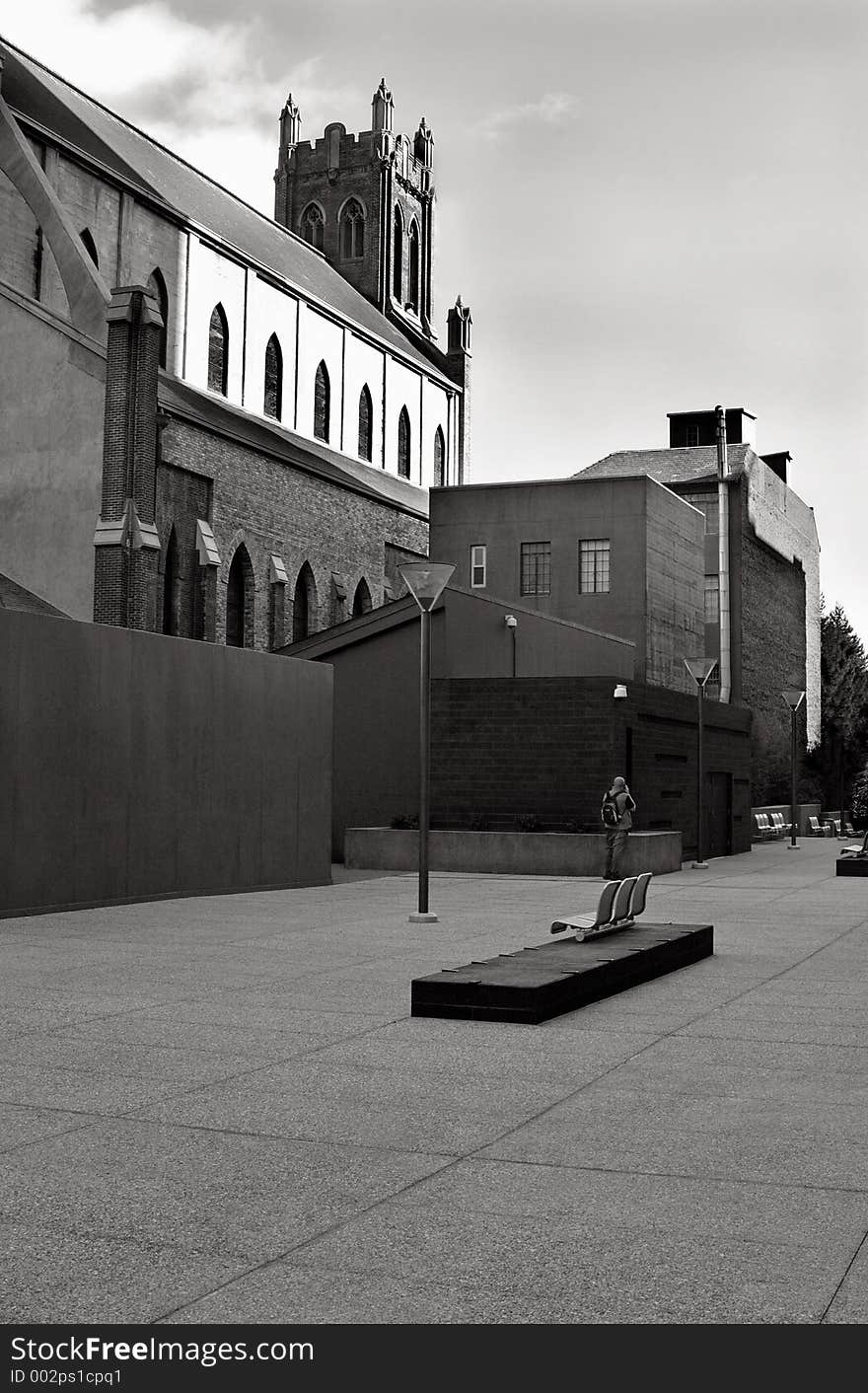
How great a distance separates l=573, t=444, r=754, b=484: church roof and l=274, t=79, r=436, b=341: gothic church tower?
13.9 metres

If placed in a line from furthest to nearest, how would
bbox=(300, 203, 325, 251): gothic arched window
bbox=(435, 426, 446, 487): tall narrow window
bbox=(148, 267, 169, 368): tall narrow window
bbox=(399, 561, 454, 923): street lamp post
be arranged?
1. bbox=(300, 203, 325, 251): gothic arched window
2. bbox=(435, 426, 446, 487): tall narrow window
3. bbox=(148, 267, 169, 368): tall narrow window
4. bbox=(399, 561, 454, 923): street lamp post

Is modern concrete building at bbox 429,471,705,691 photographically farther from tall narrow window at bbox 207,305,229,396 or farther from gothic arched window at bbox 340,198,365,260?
gothic arched window at bbox 340,198,365,260

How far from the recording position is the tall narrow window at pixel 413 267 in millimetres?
73000

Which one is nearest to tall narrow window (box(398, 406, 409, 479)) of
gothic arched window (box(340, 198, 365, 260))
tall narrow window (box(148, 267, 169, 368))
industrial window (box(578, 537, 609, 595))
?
gothic arched window (box(340, 198, 365, 260))

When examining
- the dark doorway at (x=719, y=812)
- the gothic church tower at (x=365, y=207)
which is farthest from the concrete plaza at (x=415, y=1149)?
the gothic church tower at (x=365, y=207)

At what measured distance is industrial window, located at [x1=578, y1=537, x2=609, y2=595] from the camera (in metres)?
39.0

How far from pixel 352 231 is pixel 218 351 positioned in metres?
23.4

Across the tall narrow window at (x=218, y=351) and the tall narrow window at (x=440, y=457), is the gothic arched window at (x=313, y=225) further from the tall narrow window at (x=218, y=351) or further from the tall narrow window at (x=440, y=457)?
the tall narrow window at (x=218, y=351)

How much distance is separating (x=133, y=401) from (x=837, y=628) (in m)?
64.2

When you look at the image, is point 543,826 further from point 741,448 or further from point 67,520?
point 741,448

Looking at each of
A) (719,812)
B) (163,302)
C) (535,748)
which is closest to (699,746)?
(535,748)

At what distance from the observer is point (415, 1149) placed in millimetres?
6262

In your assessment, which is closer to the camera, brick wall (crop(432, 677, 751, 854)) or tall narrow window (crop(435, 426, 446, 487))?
brick wall (crop(432, 677, 751, 854))

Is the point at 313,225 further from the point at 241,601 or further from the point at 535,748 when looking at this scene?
the point at 535,748
